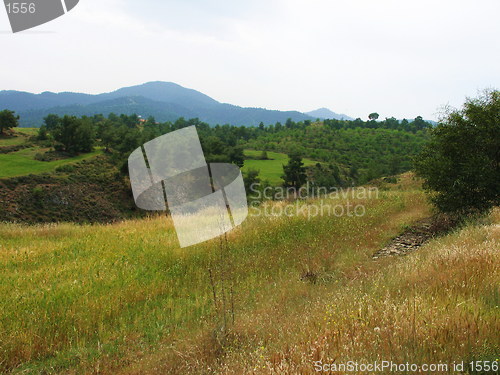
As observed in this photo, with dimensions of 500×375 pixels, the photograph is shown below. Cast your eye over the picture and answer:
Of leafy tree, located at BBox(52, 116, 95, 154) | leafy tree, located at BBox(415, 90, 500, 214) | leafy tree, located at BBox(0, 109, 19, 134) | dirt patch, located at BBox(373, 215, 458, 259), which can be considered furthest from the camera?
leafy tree, located at BBox(0, 109, 19, 134)

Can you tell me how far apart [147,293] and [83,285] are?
140 centimetres

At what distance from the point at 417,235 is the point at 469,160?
3.46 meters

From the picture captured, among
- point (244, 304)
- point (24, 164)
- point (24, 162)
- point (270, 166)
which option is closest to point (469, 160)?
point (244, 304)

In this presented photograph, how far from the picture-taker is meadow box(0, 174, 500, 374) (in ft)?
10.1

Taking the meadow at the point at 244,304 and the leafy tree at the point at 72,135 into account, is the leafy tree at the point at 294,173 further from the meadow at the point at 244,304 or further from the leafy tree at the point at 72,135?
the meadow at the point at 244,304

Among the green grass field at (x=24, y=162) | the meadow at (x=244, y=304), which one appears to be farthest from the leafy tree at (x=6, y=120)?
the meadow at (x=244, y=304)

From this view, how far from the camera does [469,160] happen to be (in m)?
11.1

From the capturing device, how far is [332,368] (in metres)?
2.68

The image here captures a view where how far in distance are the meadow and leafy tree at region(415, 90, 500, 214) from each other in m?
2.57

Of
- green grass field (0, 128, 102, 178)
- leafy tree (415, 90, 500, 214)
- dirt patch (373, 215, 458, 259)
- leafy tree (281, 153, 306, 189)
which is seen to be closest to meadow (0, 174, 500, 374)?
dirt patch (373, 215, 458, 259)

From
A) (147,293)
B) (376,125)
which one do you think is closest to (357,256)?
(147,293)

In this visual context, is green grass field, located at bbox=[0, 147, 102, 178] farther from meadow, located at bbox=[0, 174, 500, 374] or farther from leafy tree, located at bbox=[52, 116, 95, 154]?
meadow, located at bbox=[0, 174, 500, 374]

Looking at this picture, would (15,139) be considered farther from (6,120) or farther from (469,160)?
(469,160)

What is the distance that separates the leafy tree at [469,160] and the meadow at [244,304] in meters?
2.57
